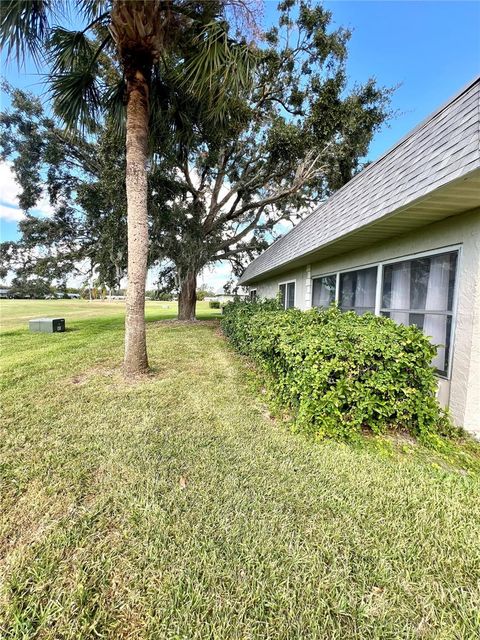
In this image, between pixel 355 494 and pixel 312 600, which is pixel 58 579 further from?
pixel 355 494

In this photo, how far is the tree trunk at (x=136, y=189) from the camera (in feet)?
15.5

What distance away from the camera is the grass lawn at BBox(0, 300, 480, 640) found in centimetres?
139

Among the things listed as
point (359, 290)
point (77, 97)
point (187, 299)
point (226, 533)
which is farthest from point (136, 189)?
point (187, 299)

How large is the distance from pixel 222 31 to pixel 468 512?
6.90 m

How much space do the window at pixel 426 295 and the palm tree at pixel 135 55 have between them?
4137 mm

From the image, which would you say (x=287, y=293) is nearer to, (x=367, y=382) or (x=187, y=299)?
(x=187, y=299)

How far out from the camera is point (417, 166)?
329 centimetres

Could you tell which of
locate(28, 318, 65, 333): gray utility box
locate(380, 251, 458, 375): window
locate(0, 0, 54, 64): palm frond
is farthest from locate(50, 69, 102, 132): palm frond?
locate(28, 318, 65, 333): gray utility box

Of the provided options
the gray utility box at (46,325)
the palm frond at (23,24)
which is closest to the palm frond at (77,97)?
the palm frond at (23,24)

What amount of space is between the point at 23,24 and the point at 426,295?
7.08 meters

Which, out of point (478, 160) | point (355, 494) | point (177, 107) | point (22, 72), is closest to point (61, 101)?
point (22, 72)

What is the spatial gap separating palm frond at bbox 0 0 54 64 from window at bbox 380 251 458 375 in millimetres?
6617

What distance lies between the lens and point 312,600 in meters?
1.46

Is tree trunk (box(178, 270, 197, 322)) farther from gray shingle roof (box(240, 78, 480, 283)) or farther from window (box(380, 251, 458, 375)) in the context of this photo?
window (box(380, 251, 458, 375))
